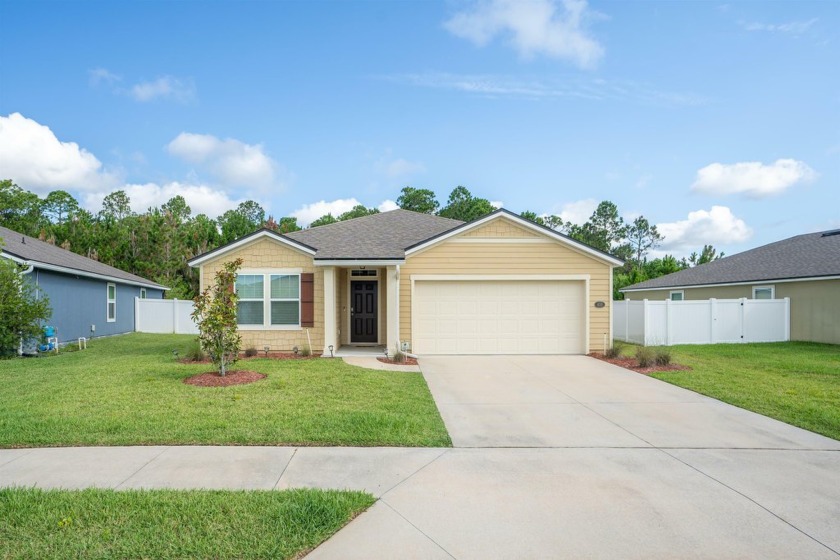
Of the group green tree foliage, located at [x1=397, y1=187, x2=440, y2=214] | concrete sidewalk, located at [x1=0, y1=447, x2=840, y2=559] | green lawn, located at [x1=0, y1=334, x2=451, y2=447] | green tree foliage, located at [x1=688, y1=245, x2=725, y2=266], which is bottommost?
concrete sidewalk, located at [x1=0, y1=447, x2=840, y2=559]

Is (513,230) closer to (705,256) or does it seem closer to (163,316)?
(163,316)

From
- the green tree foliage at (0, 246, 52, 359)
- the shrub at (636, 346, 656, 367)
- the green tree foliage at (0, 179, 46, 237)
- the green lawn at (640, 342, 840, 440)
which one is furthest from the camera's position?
the green tree foliage at (0, 179, 46, 237)

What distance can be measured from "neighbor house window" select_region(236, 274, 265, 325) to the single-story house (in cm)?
1717

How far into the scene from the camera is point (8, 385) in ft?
26.4

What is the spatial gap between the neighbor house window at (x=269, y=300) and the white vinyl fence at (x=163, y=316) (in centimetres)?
1050

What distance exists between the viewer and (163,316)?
2122 centimetres

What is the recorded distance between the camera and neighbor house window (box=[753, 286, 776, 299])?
57.6 feet

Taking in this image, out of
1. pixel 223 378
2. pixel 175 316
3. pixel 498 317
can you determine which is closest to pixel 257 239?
pixel 223 378

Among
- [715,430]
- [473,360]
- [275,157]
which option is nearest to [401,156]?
[275,157]

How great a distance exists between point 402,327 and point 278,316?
351 centimetres

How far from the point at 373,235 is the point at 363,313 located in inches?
102

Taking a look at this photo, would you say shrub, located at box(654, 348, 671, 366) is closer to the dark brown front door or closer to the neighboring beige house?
the neighboring beige house

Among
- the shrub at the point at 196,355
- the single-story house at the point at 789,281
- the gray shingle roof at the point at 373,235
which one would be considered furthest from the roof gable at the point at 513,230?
the single-story house at the point at 789,281

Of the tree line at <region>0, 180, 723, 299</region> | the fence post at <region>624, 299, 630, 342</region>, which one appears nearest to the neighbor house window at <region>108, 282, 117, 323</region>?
the tree line at <region>0, 180, 723, 299</region>
